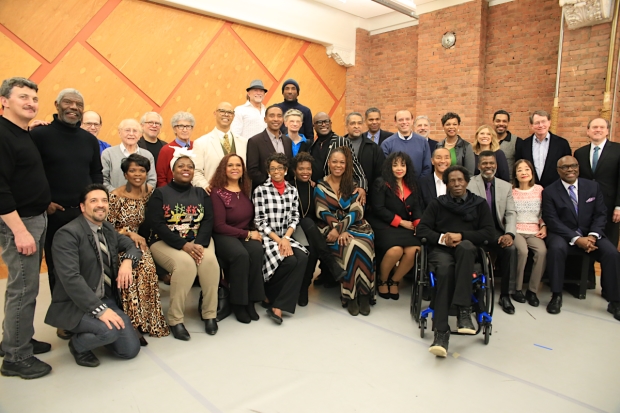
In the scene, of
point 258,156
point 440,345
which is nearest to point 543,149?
point 440,345

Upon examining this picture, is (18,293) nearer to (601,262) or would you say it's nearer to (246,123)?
(246,123)

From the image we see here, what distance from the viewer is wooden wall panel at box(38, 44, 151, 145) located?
5.19 m

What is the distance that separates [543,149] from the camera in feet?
14.5

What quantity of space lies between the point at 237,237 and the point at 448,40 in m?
6.04

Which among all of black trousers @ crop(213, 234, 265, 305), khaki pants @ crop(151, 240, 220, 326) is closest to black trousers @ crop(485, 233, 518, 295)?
black trousers @ crop(213, 234, 265, 305)

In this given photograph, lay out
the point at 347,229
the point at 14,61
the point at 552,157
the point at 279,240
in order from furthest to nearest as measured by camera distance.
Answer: the point at 14,61 → the point at 552,157 → the point at 347,229 → the point at 279,240

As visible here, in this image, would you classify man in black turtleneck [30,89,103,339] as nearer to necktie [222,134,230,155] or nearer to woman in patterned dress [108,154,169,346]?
woman in patterned dress [108,154,169,346]

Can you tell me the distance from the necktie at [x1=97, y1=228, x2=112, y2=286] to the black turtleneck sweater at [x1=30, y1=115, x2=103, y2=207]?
0.31m

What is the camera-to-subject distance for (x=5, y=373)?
237cm

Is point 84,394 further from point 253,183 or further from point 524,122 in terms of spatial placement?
point 524,122

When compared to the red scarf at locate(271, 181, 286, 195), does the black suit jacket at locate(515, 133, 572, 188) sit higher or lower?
higher

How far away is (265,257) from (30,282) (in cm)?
159

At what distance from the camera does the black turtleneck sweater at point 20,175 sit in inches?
85.7

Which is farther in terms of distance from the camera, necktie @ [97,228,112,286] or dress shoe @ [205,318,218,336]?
dress shoe @ [205,318,218,336]
